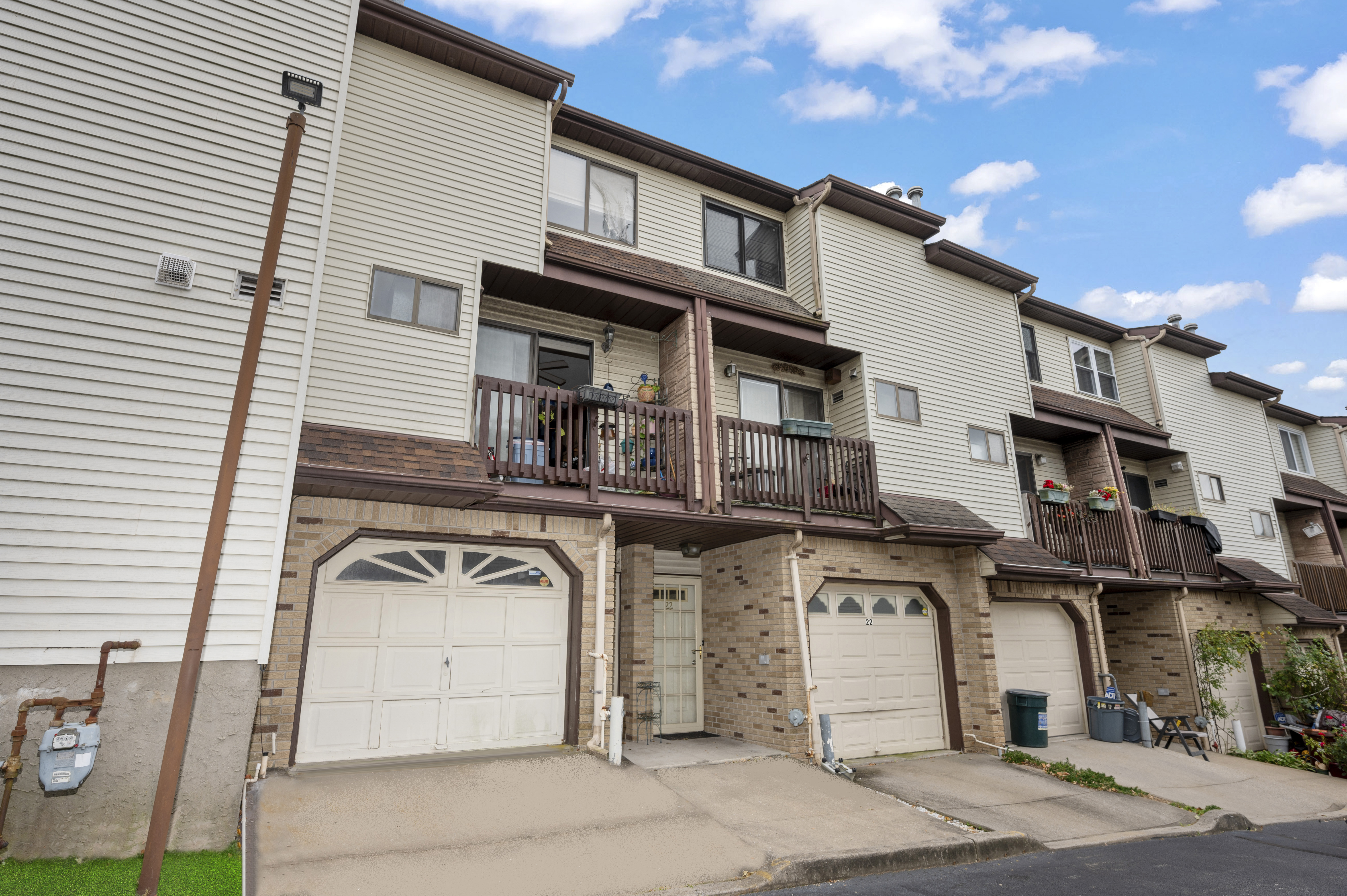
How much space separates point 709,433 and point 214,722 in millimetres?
6322

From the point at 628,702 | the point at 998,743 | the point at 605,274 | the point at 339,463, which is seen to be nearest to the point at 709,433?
the point at 605,274

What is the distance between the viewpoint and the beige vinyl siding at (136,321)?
230 inches

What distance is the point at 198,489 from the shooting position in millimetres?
6289

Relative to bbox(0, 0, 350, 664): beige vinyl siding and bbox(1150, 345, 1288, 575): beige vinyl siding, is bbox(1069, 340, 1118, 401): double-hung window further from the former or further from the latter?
bbox(0, 0, 350, 664): beige vinyl siding

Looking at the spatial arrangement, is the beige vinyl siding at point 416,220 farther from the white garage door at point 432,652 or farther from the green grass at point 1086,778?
the green grass at point 1086,778

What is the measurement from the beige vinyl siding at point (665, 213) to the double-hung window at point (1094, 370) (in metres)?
9.18

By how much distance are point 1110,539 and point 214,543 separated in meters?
15.3

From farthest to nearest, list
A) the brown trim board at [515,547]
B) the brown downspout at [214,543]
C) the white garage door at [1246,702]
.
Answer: the white garage door at [1246,702], the brown trim board at [515,547], the brown downspout at [214,543]

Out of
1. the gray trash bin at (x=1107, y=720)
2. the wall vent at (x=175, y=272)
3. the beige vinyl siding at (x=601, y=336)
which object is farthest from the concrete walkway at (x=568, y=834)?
the gray trash bin at (x=1107, y=720)

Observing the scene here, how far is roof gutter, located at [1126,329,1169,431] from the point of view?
1722 cm

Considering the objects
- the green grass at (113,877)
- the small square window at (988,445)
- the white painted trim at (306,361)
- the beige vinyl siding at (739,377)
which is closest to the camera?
the green grass at (113,877)

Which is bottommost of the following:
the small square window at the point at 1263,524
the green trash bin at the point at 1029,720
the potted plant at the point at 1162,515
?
the green trash bin at the point at 1029,720

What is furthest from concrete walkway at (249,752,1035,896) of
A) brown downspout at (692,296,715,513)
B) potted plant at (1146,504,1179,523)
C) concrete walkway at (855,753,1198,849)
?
potted plant at (1146,504,1179,523)

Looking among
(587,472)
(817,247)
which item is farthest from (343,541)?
(817,247)
